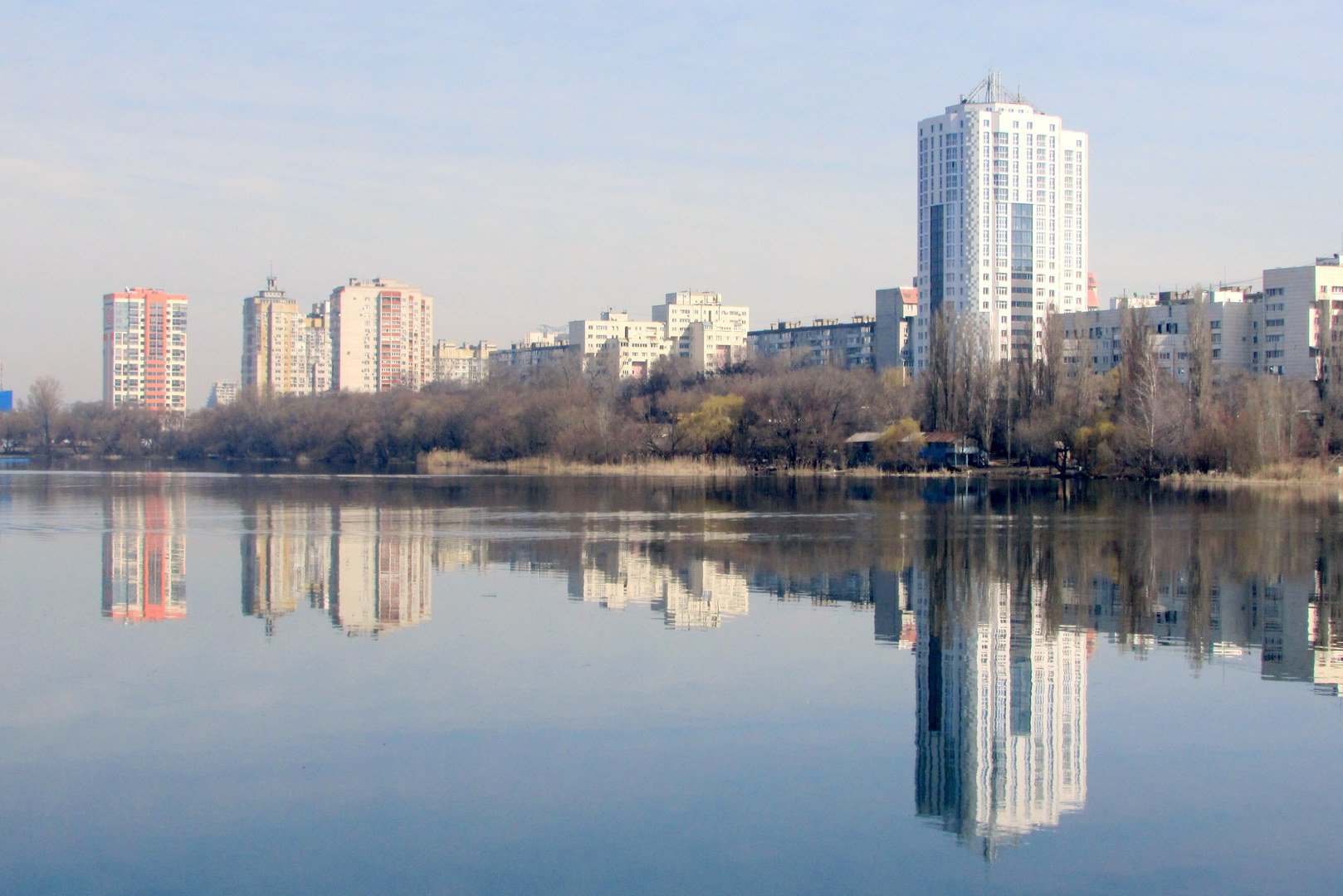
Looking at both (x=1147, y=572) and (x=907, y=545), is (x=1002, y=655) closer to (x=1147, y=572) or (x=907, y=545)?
(x=1147, y=572)

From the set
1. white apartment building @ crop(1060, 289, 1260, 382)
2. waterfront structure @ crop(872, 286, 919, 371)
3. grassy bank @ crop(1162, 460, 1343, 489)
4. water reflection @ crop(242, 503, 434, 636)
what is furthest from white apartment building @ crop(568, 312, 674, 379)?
water reflection @ crop(242, 503, 434, 636)

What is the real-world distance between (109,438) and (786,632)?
3681 inches

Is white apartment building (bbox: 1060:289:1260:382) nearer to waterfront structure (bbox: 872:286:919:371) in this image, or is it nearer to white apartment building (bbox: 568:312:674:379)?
waterfront structure (bbox: 872:286:919:371)

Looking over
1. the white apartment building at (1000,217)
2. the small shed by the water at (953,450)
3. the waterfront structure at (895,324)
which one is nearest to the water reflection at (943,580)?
the small shed by the water at (953,450)

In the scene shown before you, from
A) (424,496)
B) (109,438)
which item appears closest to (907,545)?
(424,496)

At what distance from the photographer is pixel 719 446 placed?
191 feet

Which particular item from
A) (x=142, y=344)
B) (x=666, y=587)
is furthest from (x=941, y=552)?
(x=142, y=344)

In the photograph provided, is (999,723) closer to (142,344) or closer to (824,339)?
(824,339)

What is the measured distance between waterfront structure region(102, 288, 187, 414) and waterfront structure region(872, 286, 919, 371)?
83251 mm

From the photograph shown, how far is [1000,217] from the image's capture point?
86812 mm

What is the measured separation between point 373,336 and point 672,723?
13874cm

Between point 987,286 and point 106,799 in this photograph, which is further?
point 987,286

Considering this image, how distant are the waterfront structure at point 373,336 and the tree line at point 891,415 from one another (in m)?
60.3

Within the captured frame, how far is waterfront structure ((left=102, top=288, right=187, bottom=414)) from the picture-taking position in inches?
5743
